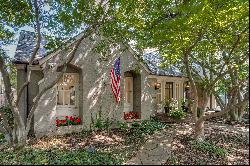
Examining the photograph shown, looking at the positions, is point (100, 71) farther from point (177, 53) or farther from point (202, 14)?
point (202, 14)

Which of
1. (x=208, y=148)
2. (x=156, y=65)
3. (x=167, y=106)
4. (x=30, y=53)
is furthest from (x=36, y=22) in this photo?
(x=167, y=106)

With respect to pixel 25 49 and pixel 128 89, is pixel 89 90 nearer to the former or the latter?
pixel 128 89

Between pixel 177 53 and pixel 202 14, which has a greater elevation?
pixel 202 14

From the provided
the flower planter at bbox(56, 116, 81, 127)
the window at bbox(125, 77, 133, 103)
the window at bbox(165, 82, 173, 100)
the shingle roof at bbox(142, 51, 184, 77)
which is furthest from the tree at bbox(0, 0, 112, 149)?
the window at bbox(165, 82, 173, 100)

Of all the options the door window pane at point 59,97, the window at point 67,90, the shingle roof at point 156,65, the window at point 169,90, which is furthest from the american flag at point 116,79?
the window at point 169,90

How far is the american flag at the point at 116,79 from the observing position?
1543 cm

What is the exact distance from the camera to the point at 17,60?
1362cm

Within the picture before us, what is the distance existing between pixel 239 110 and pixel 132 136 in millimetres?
8412

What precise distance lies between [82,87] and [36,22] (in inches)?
198

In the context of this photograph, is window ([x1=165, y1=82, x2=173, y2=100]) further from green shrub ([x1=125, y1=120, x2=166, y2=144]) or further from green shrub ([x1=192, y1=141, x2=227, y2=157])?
green shrub ([x1=192, y1=141, x2=227, y2=157])

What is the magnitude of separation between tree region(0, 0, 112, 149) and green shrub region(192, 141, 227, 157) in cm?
596

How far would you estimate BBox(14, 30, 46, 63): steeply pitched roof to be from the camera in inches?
545

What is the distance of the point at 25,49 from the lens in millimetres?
14695

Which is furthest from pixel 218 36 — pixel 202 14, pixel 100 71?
pixel 100 71
